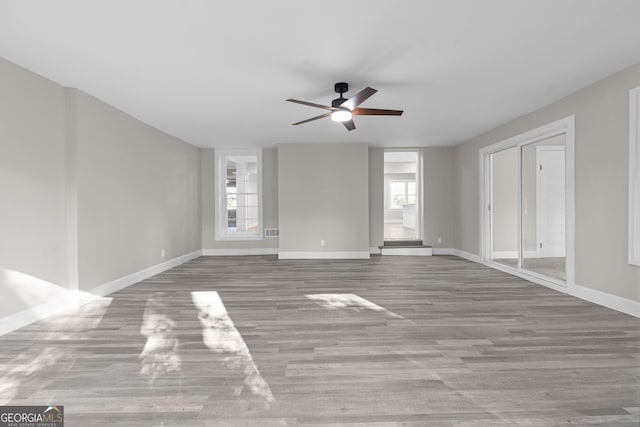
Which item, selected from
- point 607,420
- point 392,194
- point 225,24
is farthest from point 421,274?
point 392,194

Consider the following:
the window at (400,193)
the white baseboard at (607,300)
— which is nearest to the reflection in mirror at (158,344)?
the white baseboard at (607,300)

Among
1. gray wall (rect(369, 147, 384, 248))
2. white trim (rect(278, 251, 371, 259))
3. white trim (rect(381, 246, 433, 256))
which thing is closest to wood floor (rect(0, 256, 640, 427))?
white trim (rect(278, 251, 371, 259))

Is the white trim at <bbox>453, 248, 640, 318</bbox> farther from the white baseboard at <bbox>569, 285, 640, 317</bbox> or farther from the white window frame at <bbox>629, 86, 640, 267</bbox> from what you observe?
the white window frame at <bbox>629, 86, 640, 267</bbox>

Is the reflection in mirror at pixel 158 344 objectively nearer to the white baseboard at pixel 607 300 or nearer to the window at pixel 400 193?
the white baseboard at pixel 607 300

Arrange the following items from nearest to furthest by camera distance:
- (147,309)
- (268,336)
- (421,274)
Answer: (268,336) < (147,309) < (421,274)

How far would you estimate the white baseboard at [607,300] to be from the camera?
308 cm

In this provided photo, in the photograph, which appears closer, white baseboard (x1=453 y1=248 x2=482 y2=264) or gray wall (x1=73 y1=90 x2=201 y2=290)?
gray wall (x1=73 y1=90 x2=201 y2=290)

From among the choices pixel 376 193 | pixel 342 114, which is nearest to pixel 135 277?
pixel 342 114

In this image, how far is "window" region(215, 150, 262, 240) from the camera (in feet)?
24.4

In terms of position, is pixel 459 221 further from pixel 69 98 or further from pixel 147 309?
pixel 69 98

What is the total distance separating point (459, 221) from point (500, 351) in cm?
509

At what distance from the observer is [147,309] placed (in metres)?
3.40

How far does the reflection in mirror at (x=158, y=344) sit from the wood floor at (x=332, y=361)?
0.01 meters

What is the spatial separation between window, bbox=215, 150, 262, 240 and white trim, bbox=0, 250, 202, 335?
8.59ft
